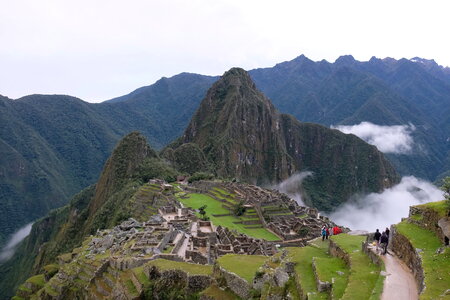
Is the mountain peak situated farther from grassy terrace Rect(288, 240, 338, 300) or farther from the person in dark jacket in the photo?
the person in dark jacket

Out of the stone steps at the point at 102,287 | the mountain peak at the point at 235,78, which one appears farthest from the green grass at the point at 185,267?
the mountain peak at the point at 235,78

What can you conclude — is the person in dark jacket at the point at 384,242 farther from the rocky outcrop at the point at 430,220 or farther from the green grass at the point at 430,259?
the rocky outcrop at the point at 430,220

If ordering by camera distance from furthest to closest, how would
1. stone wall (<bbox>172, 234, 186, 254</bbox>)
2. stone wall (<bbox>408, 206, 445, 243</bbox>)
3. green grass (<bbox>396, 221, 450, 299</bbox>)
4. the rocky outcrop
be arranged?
stone wall (<bbox>172, 234, 186, 254</bbox>), stone wall (<bbox>408, 206, 445, 243</bbox>), the rocky outcrop, green grass (<bbox>396, 221, 450, 299</bbox>)

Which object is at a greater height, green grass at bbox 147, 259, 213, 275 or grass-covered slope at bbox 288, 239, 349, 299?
grass-covered slope at bbox 288, 239, 349, 299

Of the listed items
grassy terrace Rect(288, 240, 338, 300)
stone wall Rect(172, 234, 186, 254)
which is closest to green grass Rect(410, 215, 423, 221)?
grassy terrace Rect(288, 240, 338, 300)

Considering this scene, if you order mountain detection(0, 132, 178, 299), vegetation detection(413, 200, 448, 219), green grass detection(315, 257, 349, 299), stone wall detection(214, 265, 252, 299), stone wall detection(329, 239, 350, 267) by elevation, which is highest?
vegetation detection(413, 200, 448, 219)

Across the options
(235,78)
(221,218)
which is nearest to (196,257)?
(221,218)

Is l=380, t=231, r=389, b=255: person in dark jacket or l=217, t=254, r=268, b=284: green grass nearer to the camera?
l=380, t=231, r=389, b=255: person in dark jacket
